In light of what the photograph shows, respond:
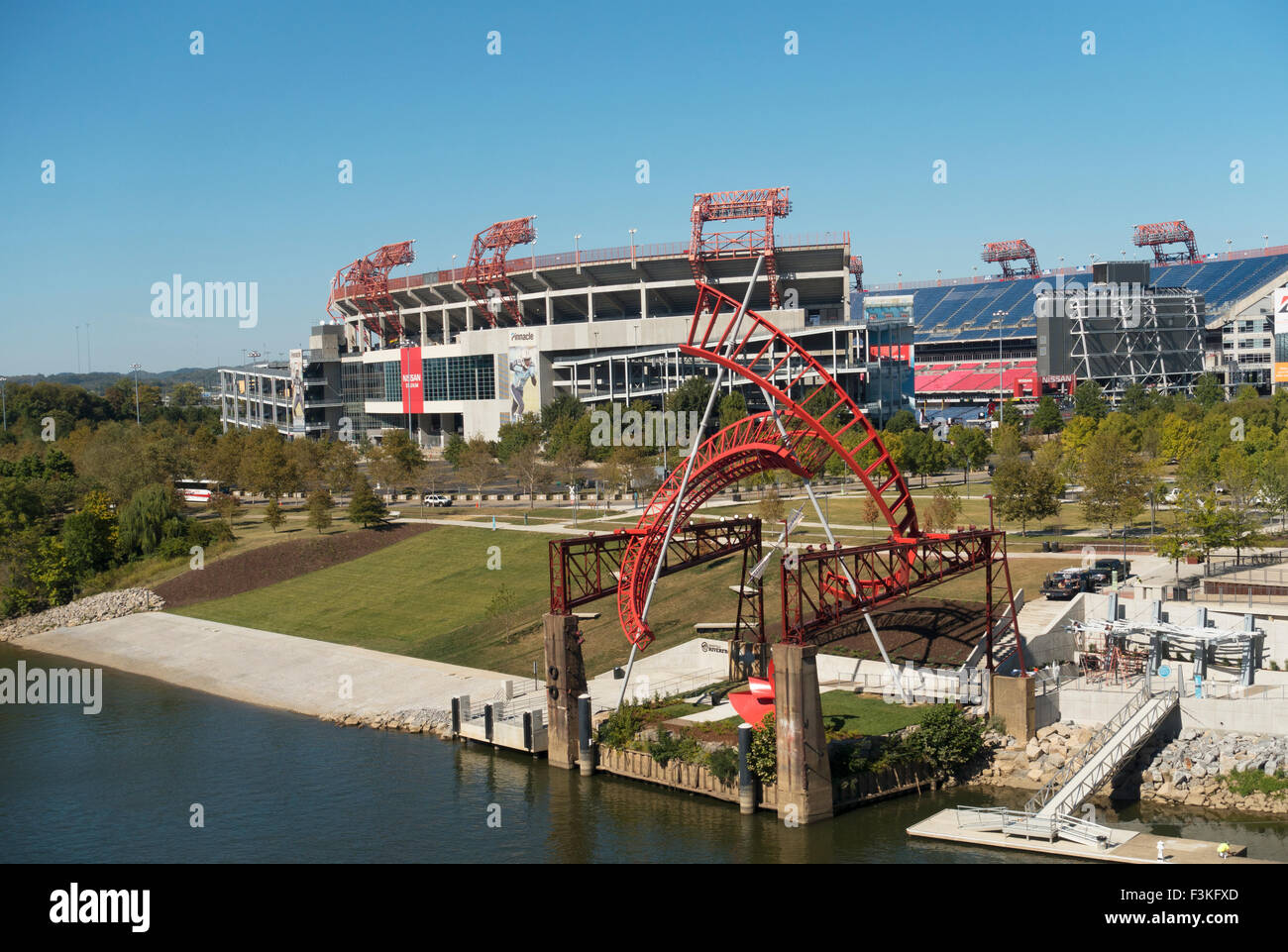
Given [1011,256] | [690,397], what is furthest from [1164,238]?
[690,397]

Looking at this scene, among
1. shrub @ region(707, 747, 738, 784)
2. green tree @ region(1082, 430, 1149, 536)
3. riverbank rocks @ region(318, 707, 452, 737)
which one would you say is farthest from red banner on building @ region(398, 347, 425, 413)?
shrub @ region(707, 747, 738, 784)

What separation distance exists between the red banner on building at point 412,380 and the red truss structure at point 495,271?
30.6ft

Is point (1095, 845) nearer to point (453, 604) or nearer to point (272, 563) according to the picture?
point (453, 604)

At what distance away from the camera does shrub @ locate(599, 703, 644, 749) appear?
3791 centimetres

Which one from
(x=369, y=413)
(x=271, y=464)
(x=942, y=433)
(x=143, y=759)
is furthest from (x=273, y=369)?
(x=143, y=759)

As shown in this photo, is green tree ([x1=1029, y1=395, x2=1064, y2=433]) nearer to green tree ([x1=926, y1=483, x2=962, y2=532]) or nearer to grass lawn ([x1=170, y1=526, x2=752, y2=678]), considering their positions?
green tree ([x1=926, y1=483, x2=962, y2=532])

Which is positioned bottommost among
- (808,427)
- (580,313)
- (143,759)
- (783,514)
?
(143,759)

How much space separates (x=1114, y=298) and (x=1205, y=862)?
122 metres

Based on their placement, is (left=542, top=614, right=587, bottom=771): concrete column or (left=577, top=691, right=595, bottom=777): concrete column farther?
(left=542, top=614, right=587, bottom=771): concrete column

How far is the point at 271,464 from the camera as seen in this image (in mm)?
89062

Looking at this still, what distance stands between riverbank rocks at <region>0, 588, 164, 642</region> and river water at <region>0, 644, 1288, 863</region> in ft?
78.1

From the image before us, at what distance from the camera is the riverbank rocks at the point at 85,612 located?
68375mm

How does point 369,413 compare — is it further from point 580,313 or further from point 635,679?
point 635,679

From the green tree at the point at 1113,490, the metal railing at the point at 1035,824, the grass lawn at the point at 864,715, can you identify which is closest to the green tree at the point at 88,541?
the grass lawn at the point at 864,715
